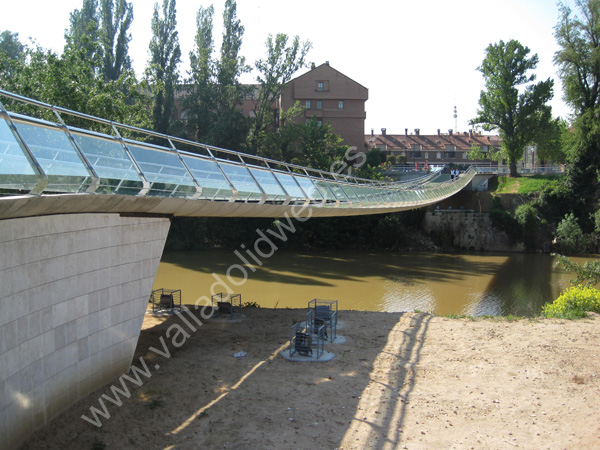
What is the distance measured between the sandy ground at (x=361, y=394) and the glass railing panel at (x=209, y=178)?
101 inches

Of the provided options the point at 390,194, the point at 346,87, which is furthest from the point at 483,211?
the point at 390,194

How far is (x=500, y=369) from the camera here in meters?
8.05

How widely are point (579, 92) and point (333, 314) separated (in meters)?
27.3

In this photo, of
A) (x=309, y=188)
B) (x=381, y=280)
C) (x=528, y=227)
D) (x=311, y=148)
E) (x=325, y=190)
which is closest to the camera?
(x=309, y=188)

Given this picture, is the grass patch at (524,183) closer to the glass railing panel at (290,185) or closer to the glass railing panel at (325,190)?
the glass railing panel at (325,190)

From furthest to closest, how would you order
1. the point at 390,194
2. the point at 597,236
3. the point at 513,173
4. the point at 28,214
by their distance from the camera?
the point at 513,173, the point at 597,236, the point at 390,194, the point at 28,214

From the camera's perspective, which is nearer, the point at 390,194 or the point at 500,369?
the point at 500,369

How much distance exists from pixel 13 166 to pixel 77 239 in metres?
1.86

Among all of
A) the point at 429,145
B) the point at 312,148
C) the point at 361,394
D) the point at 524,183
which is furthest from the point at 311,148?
the point at 429,145

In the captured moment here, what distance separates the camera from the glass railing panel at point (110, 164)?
5906mm

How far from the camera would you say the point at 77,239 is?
612 cm

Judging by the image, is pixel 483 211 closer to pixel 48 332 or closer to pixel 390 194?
pixel 390 194

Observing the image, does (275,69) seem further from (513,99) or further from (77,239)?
(77,239)

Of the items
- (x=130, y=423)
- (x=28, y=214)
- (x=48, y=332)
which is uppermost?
(x=28, y=214)
